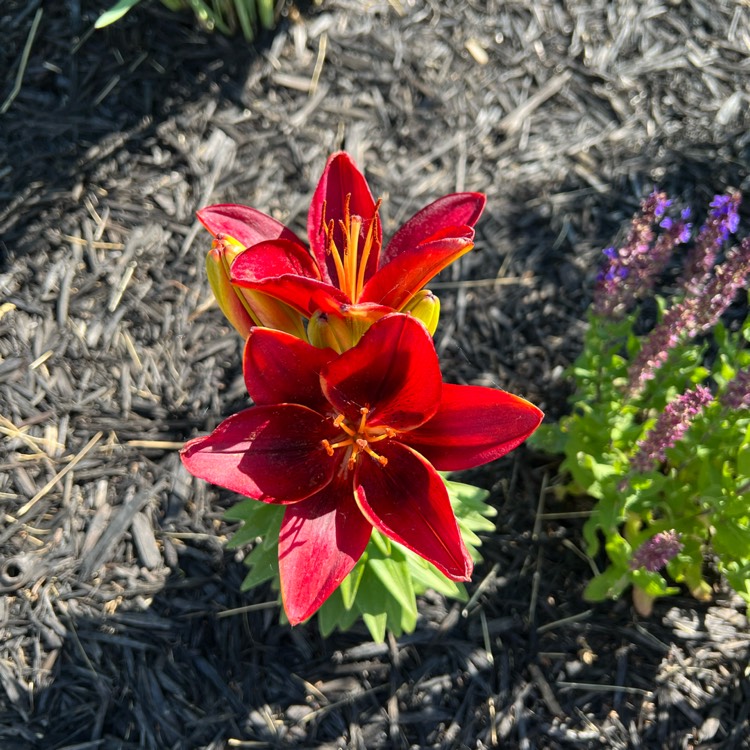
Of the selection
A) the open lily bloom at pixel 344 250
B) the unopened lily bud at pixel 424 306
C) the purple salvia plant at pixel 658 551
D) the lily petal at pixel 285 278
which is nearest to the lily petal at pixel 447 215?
the open lily bloom at pixel 344 250

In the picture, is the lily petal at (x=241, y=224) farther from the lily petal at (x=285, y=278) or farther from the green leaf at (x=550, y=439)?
the green leaf at (x=550, y=439)

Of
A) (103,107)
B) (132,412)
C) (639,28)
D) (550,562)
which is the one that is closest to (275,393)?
(132,412)

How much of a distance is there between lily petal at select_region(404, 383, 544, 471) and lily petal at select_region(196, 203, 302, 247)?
0.48 m

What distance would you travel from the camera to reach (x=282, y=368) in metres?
1.46

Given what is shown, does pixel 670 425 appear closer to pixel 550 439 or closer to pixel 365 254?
pixel 550 439

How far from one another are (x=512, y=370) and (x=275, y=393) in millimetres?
1541

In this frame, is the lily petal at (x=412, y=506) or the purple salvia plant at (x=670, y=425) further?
the purple salvia plant at (x=670, y=425)

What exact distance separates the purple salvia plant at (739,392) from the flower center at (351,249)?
953 millimetres

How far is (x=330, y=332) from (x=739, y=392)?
1036 mm

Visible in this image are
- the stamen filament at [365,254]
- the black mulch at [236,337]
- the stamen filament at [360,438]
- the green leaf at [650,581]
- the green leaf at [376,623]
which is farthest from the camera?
the black mulch at [236,337]

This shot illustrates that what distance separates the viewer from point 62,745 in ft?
7.54

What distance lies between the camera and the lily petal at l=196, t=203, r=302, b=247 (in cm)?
157

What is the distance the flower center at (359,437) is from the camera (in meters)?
1.46

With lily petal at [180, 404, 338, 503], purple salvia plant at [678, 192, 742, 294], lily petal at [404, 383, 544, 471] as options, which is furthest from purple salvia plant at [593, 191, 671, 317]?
lily petal at [180, 404, 338, 503]
